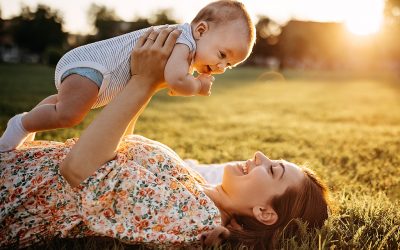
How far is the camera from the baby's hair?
3064 mm

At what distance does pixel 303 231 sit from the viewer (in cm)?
261

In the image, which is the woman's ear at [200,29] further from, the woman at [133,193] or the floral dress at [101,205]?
the floral dress at [101,205]

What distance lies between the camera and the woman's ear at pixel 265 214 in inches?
105

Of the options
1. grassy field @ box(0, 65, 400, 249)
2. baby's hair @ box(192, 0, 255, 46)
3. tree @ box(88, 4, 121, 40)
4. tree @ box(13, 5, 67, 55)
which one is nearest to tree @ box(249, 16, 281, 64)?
tree @ box(88, 4, 121, 40)

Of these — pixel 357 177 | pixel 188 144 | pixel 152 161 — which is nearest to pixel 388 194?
pixel 357 177

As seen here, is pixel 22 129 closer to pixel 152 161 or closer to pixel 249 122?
pixel 152 161

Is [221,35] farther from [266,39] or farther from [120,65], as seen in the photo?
[266,39]

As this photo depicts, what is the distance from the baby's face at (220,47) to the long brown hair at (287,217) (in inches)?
40.1

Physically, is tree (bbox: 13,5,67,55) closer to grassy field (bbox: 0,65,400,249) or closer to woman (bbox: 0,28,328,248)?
grassy field (bbox: 0,65,400,249)

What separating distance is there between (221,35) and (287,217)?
135 cm

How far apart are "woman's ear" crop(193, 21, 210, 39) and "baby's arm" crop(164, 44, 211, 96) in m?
0.31

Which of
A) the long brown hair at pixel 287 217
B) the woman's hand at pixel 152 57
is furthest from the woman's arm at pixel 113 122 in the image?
the long brown hair at pixel 287 217

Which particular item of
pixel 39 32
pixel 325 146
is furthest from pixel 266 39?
pixel 325 146

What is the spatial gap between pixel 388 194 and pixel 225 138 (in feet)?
11.9
